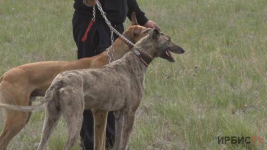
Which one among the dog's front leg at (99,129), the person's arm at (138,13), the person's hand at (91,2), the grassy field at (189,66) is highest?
the person's hand at (91,2)

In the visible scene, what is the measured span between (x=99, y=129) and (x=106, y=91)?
102 centimetres

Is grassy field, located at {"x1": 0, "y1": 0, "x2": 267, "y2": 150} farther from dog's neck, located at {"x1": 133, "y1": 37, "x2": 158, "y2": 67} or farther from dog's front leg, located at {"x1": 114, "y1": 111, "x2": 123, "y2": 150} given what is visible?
dog's neck, located at {"x1": 133, "y1": 37, "x2": 158, "y2": 67}

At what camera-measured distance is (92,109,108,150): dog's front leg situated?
539cm

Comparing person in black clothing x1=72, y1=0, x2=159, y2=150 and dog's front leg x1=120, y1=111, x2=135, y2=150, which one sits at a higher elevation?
person in black clothing x1=72, y1=0, x2=159, y2=150

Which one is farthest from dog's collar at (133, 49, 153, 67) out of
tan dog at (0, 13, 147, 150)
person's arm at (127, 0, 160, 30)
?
person's arm at (127, 0, 160, 30)

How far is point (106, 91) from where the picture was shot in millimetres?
4582

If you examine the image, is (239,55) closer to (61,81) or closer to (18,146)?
(18,146)

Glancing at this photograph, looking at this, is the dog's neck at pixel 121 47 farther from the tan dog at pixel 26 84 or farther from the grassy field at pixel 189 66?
the grassy field at pixel 189 66

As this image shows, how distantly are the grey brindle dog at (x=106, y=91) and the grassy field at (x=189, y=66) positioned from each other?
0.90 metres

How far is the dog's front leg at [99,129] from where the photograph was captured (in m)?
5.39

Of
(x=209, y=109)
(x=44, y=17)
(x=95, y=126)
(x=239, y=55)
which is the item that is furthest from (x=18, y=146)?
(x=44, y=17)

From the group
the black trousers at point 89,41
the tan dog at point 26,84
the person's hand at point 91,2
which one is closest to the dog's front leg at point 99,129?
the tan dog at point 26,84

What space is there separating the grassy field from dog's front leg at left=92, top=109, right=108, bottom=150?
0.37 metres

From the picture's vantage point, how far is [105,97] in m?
4.59
